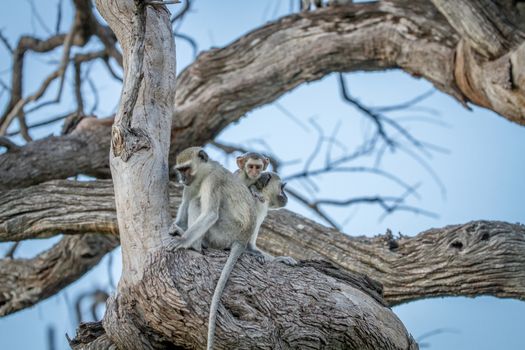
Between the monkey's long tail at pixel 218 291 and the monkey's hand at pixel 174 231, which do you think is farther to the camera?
the monkey's hand at pixel 174 231

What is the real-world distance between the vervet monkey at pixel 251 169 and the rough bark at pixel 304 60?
1.85 metres

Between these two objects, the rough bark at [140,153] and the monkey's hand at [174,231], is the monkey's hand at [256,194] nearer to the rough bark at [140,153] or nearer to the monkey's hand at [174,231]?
the rough bark at [140,153]

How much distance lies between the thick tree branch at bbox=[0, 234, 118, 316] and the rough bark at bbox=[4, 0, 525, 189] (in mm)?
691

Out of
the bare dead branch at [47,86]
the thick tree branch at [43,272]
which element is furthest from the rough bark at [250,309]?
the bare dead branch at [47,86]

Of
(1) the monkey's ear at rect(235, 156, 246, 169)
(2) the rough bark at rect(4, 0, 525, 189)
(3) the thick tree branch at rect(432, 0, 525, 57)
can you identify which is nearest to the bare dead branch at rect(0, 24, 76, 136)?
(2) the rough bark at rect(4, 0, 525, 189)

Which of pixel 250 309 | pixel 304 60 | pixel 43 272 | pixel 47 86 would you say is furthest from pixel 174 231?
pixel 47 86

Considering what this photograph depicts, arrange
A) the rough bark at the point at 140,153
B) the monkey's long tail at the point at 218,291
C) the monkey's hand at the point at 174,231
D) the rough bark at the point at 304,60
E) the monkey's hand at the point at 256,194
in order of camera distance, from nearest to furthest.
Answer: the monkey's long tail at the point at 218,291, the rough bark at the point at 140,153, the monkey's hand at the point at 174,231, the monkey's hand at the point at 256,194, the rough bark at the point at 304,60

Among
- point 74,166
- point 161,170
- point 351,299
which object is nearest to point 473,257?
point 351,299

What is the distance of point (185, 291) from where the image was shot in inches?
175

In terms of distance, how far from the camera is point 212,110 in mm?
7746

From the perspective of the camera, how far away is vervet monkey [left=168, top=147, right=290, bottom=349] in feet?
17.0

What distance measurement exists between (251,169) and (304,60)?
226cm

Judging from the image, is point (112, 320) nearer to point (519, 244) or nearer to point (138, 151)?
point (138, 151)

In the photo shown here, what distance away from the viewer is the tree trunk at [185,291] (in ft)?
14.6
